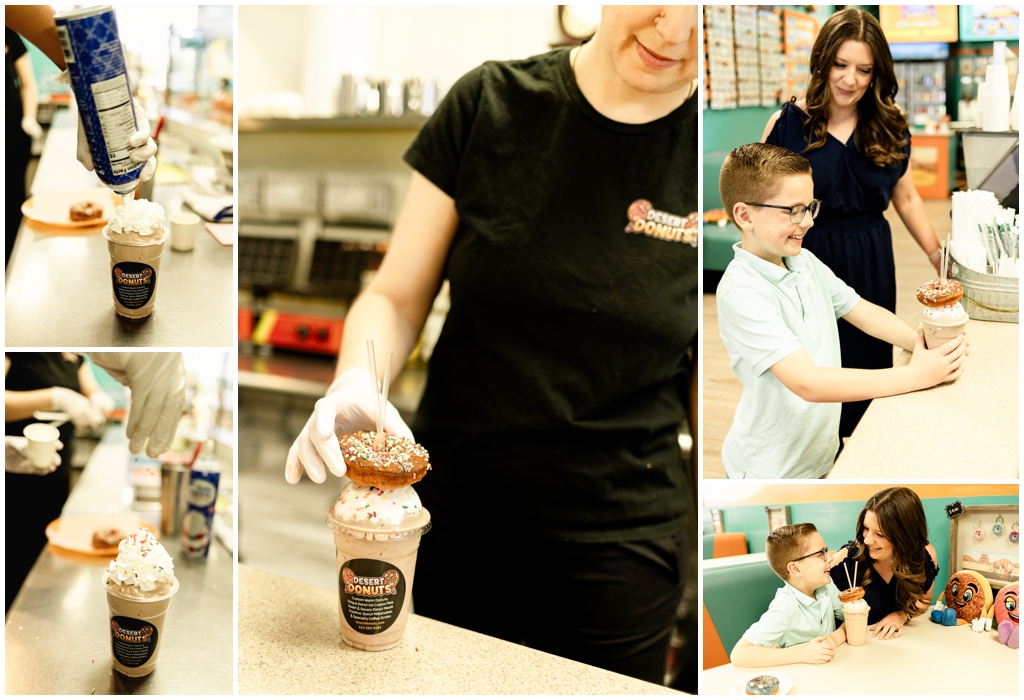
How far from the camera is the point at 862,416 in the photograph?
0.96 m

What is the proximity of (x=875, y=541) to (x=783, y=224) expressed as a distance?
43 centimetres

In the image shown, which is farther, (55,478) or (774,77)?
(55,478)

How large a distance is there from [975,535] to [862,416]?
0.83 ft

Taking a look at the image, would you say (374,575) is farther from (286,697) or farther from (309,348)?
(309,348)

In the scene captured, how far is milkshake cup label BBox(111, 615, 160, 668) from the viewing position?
1050mm

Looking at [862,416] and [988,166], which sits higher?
[988,166]

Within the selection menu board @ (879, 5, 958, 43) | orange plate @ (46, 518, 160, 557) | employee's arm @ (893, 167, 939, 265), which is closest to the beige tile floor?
employee's arm @ (893, 167, 939, 265)

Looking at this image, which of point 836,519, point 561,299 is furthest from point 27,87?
point 836,519

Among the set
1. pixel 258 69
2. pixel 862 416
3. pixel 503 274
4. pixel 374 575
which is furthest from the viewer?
pixel 258 69

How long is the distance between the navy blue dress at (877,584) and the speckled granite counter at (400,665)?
269 millimetres

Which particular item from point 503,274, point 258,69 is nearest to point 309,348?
point 258,69

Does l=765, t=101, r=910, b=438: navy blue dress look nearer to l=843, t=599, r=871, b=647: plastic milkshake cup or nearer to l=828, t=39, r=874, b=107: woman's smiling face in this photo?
l=828, t=39, r=874, b=107: woman's smiling face

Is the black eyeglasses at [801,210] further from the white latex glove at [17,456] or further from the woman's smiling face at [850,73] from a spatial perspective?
the white latex glove at [17,456]

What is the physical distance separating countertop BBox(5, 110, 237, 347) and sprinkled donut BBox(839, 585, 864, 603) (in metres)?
0.87
